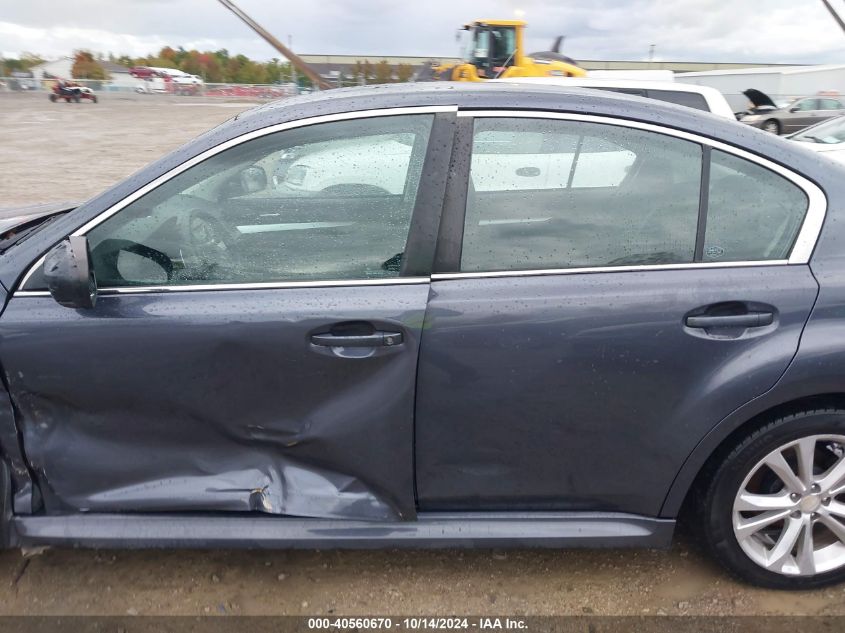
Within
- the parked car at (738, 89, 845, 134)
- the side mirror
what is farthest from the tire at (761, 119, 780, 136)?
the side mirror

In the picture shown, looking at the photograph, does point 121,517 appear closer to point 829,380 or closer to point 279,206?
point 279,206

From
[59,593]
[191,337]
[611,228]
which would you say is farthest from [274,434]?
[611,228]

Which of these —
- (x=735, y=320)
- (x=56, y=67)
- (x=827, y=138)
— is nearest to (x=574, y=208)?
(x=735, y=320)

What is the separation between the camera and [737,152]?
218 centimetres

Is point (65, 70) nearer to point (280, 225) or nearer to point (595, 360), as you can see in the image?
point (280, 225)

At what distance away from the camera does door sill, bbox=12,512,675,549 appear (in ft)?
7.34

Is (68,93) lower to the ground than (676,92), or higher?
lower

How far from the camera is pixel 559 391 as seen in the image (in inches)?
83.4

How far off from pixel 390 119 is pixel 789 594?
2.16 m

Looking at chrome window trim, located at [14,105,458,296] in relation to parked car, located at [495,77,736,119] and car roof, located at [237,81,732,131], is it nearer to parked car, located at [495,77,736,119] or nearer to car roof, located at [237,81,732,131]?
car roof, located at [237,81,732,131]

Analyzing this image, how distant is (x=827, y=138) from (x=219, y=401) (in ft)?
35.3

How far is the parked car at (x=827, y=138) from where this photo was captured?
374 inches

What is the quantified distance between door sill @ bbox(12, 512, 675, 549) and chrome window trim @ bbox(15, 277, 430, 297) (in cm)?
75

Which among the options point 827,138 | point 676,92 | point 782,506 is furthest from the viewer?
point 827,138
